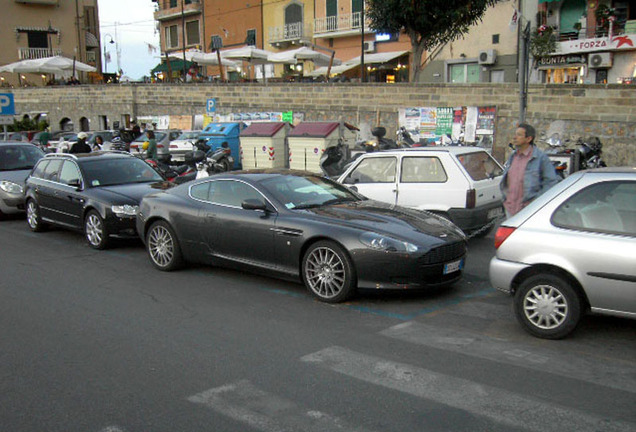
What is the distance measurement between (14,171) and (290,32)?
96.8ft

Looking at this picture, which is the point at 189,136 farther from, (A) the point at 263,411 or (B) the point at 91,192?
(A) the point at 263,411

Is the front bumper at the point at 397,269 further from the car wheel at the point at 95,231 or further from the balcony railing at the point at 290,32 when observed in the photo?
the balcony railing at the point at 290,32

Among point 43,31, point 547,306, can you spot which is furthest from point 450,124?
point 43,31

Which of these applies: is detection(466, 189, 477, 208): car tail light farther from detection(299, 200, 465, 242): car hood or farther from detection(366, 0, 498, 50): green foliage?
detection(366, 0, 498, 50): green foliage

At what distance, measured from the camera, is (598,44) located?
1020 inches

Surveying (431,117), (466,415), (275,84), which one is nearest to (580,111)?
(431,117)

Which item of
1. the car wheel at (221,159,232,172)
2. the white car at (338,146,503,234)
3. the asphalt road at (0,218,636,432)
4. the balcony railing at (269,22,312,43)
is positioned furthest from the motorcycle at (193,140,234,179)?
the balcony railing at (269,22,312,43)

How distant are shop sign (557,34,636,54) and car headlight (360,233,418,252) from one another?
921 inches

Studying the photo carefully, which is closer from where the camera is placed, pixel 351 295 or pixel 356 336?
pixel 356 336

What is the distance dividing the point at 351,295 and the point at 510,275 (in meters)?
1.74

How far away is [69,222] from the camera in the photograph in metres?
10.7

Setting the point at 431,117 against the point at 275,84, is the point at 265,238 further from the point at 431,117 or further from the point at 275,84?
the point at 275,84

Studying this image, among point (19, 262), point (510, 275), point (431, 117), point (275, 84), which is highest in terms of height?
point (275, 84)

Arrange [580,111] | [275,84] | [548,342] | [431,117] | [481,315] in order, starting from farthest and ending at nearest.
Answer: [275,84] < [431,117] < [580,111] < [481,315] < [548,342]
